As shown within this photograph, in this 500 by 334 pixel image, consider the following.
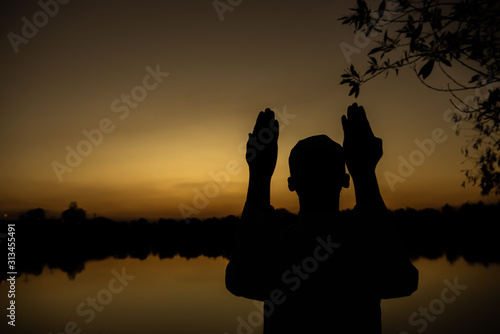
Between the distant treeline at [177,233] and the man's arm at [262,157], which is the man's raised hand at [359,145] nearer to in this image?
the man's arm at [262,157]

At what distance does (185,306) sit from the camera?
78.7 feet

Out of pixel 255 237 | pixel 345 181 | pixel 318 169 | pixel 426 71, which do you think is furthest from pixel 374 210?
pixel 426 71

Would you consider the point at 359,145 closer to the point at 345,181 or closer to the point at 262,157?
the point at 345,181

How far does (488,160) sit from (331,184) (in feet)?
21.5

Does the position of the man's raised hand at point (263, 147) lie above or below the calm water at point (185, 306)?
above

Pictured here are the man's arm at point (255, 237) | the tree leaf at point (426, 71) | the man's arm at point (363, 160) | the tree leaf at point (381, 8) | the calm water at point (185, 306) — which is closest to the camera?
the man's arm at point (255, 237)

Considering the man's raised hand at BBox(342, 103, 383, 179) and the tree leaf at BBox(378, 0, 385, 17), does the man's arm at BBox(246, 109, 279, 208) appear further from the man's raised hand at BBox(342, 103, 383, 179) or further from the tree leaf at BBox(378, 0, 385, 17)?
the tree leaf at BBox(378, 0, 385, 17)

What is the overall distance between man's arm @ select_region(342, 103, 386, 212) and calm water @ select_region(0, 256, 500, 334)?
470 inches

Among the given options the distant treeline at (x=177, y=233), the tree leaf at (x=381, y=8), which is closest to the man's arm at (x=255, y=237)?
the tree leaf at (x=381, y=8)

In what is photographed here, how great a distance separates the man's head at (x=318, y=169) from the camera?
1419mm

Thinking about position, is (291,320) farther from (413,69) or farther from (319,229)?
(413,69)

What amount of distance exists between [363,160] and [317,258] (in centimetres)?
46

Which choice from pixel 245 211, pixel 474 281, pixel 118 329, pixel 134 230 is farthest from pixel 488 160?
pixel 134 230

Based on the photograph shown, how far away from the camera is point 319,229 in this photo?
1419 millimetres
